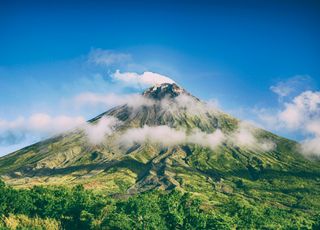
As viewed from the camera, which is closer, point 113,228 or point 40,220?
point 113,228

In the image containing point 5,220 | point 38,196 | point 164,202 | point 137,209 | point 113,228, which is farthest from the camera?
point 38,196

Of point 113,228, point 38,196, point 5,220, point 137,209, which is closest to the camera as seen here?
point 113,228

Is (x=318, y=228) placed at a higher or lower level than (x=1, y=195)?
higher

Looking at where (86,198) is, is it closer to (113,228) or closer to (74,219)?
(74,219)

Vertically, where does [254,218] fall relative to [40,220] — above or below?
above

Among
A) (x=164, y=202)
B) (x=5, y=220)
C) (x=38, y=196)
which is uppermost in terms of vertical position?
(x=164, y=202)

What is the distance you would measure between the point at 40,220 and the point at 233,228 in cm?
7474

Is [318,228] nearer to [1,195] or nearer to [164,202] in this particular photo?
[164,202]

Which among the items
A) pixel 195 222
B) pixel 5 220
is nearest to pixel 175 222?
pixel 195 222

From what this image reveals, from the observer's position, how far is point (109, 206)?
164 m

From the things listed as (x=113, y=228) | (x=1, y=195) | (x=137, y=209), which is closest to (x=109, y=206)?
(x=137, y=209)

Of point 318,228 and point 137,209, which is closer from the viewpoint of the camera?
point 137,209

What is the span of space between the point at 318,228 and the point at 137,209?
269 ft

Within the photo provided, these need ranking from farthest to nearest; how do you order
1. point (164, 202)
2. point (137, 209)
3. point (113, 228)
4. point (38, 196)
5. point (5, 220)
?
point (38, 196) → point (164, 202) → point (137, 209) → point (5, 220) → point (113, 228)
